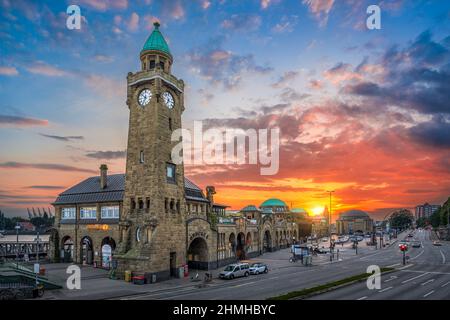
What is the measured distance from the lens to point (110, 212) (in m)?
51.9

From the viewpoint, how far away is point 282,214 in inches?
4902

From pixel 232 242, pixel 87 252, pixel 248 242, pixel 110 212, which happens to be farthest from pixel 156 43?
pixel 248 242

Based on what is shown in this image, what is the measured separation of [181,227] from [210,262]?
8797 mm

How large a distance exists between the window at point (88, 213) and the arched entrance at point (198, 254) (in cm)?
1632

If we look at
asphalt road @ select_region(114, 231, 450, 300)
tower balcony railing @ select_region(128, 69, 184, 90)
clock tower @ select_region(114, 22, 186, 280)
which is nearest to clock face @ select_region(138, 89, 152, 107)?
clock tower @ select_region(114, 22, 186, 280)

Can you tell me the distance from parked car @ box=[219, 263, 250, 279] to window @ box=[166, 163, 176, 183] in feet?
44.1

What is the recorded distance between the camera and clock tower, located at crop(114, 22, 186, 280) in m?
41.2

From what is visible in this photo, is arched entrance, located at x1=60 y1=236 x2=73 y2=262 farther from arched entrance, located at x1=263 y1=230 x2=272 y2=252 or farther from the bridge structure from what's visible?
arched entrance, located at x1=263 y1=230 x2=272 y2=252

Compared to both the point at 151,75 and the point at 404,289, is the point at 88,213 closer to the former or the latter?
the point at 151,75

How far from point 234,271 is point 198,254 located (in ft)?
32.5

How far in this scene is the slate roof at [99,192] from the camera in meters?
52.8

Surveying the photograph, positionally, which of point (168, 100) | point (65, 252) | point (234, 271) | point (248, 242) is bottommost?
point (248, 242)

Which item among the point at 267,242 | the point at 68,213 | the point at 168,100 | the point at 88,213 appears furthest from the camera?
the point at 267,242
